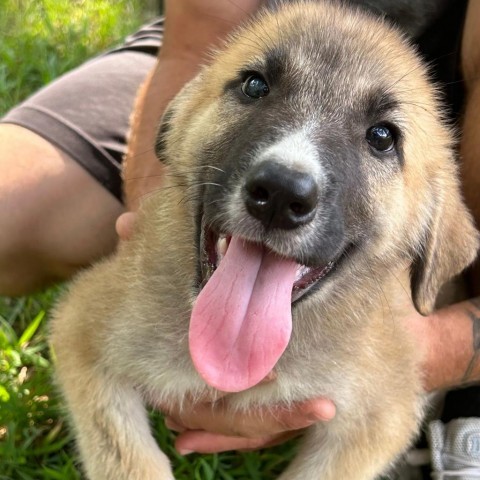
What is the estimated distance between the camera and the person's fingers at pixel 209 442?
2570mm

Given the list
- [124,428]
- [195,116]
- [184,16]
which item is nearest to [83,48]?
[184,16]

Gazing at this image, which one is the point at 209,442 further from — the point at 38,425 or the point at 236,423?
the point at 38,425

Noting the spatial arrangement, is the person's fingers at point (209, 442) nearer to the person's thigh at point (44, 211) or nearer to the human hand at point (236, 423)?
the human hand at point (236, 423)

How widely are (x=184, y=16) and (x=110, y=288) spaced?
1.30 m

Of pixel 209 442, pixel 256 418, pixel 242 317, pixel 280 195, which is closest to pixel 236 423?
pixel 256 418

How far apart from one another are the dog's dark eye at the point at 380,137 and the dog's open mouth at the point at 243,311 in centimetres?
37

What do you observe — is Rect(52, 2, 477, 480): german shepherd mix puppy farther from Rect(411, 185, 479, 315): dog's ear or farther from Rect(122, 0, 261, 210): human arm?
Rect(122, 0, 261, 210): human arm

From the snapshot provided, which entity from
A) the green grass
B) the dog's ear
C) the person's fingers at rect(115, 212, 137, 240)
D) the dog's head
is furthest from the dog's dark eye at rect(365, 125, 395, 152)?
the green grass

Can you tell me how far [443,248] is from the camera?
2.33m

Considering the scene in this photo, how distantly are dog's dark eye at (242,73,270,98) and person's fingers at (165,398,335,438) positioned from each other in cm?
97

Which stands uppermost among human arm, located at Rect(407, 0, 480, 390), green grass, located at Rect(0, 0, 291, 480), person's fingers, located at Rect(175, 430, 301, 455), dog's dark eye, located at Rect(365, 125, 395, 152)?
dog's dark eye, located at Rect(365, 125, 395, 152)

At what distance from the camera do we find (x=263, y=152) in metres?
1.80

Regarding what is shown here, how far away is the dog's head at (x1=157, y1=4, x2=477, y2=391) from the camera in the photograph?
184 centimetres

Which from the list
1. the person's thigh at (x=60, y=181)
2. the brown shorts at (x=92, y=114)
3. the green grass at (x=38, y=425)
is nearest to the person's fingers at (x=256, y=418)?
the green grass at (x=38, y=425)
